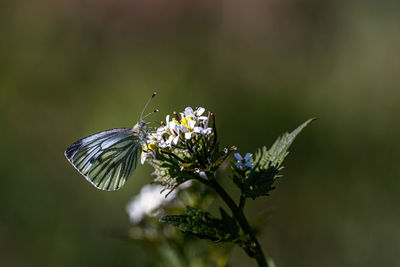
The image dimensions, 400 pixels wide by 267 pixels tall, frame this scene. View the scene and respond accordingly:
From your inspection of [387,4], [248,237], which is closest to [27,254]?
[248,237]

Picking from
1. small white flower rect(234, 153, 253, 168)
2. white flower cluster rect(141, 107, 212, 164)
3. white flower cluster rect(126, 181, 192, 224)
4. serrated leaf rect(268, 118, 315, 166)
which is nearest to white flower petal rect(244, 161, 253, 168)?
small white flower rect(234, 153, 253, 168)

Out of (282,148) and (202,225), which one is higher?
(282,148)

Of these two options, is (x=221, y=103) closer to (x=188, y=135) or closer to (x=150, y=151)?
(x=150, y=151)

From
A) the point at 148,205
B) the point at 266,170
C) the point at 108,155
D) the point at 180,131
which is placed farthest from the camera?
the point at 148,205

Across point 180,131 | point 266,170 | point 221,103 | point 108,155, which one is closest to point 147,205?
point 108,155

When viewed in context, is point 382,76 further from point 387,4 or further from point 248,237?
point 248,237

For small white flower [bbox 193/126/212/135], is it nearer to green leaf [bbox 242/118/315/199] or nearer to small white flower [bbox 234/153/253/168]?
small white flower [bbox 234/153/253/168]

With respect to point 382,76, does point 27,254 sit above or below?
below

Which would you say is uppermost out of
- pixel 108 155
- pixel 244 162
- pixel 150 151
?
pixel 108 155
